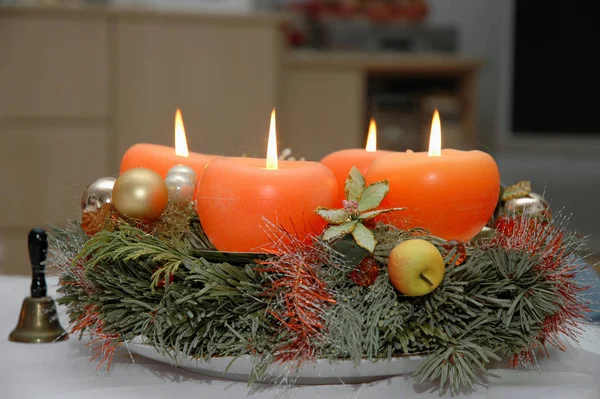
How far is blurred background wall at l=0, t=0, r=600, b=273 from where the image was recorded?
236 cm

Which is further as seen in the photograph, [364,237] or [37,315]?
[37,315]

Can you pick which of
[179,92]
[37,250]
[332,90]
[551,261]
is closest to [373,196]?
[551,261]

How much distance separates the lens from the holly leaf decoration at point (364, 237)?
17.1 inches

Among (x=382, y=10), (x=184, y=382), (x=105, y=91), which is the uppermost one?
(x=382, y=10)

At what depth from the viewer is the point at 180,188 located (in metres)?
0.54

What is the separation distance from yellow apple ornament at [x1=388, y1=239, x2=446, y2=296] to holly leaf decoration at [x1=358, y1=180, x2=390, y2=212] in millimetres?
36

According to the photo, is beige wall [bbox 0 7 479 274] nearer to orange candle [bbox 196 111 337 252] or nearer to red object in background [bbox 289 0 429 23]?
red object in background [bbox 289 0 429 23]

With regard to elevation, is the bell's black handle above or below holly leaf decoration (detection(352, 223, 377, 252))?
below

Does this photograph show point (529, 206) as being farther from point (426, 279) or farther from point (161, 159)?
point (161, 159)

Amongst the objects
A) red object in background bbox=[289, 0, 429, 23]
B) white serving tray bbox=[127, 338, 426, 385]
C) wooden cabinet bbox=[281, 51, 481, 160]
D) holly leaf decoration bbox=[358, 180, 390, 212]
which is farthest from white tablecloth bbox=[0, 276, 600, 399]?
red object in background bbox=[289, 0, 429, 23]

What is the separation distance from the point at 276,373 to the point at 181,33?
210cm

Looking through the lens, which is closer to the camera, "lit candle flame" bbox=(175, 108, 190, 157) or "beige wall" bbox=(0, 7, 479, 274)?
"lit candle flame" bbox=(175, 108, 190, 157)

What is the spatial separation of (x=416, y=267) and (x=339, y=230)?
51 mm

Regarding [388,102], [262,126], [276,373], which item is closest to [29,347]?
[276,373]
